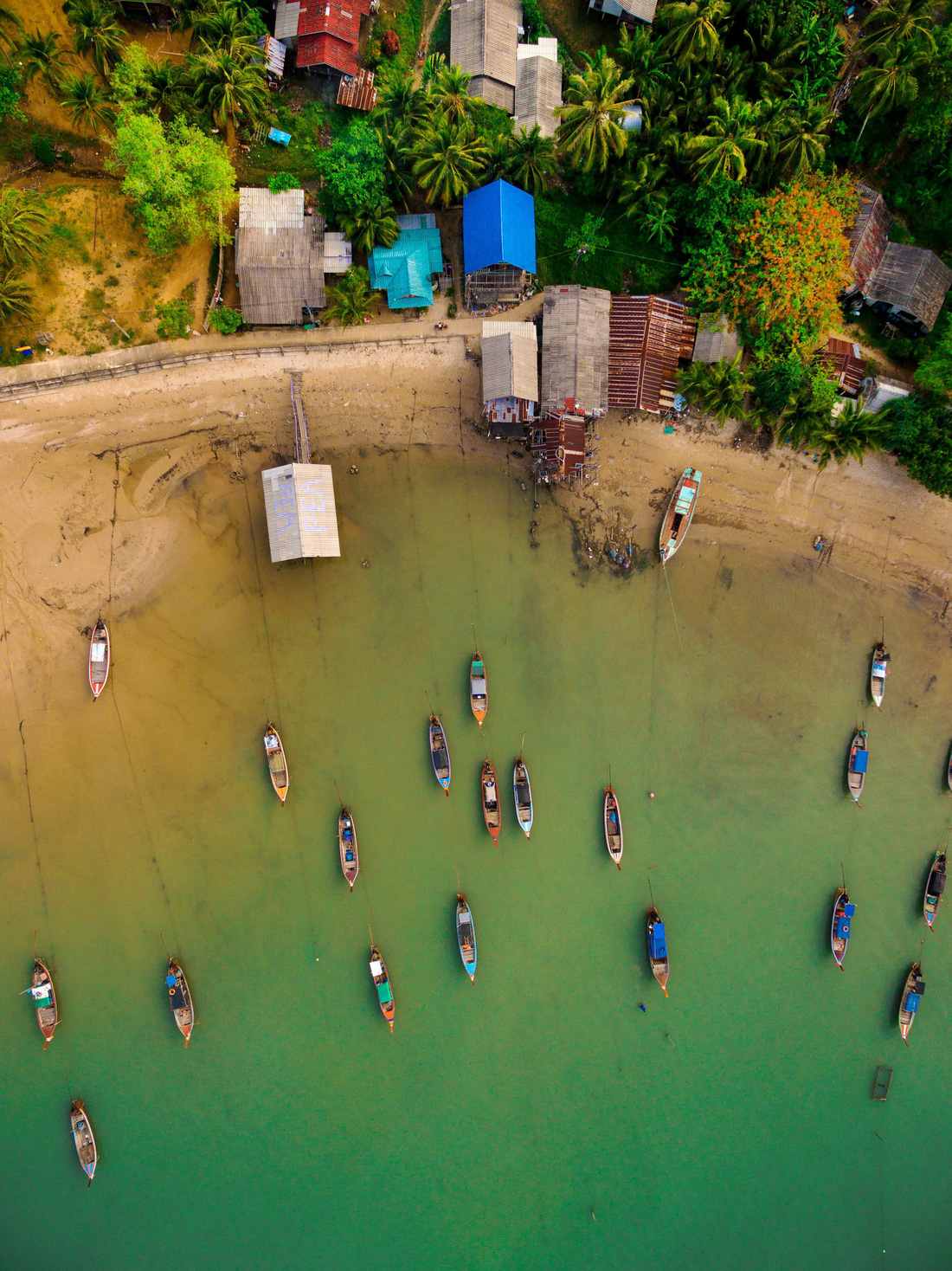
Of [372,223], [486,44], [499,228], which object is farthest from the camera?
[486,44]

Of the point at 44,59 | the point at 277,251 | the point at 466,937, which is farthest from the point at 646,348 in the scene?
the point at 466,937

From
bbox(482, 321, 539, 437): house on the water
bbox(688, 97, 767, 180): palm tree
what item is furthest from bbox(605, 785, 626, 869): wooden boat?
bbox(688, 97, 767, 180): palm tree

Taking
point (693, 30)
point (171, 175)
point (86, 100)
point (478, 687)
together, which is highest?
point (693, 30)

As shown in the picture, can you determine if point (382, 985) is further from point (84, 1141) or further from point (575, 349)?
point (575, 349)

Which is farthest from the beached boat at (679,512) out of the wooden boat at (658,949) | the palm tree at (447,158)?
the wooden boat at (658,949)

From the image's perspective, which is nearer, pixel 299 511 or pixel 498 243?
pixel 498 243
